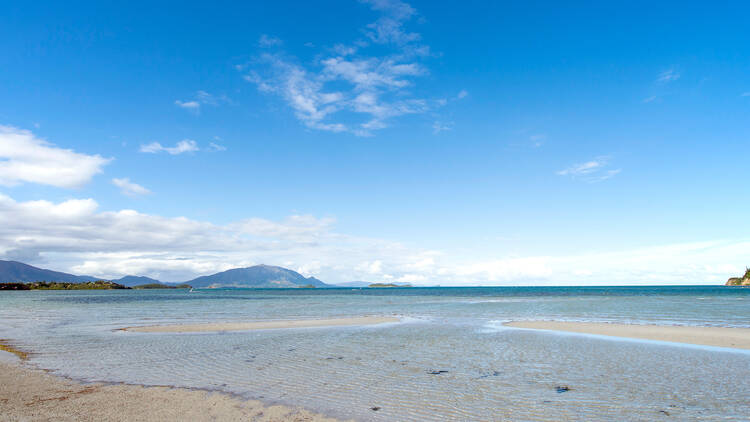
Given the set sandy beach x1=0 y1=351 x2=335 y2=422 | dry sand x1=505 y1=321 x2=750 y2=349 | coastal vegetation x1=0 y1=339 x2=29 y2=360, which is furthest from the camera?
dry sand x1=505 y1=321 x2=750 y2=349

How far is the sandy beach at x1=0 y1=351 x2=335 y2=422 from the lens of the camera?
1000cm

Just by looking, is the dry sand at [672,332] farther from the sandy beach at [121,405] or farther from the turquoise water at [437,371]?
the sandy beach at [121,405]

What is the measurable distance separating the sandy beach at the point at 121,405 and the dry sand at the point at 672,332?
23.5 m

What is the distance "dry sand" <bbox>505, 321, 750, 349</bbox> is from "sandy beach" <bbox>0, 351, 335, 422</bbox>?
23.5 metres

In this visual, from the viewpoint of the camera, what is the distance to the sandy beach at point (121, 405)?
10.0 metres

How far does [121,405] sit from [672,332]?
31.0 meters

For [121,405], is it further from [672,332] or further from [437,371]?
[672,332]

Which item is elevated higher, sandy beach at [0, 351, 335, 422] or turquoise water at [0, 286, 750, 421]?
sandy beach at [0, 351, 335, 422]

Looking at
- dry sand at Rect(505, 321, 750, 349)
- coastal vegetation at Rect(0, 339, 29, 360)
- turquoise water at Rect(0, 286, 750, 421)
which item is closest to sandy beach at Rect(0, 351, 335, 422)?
turquoise water at Rect(0, 286, 750, 421)

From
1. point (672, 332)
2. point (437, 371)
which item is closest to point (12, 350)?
point (437, 371)

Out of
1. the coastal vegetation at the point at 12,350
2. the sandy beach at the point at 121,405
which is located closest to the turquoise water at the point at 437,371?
the coastal vegetation at the point at 12,350

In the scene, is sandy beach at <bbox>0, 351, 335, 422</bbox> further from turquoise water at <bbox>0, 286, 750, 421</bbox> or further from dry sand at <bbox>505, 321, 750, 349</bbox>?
dry sand at <bbox>505, 321, 750, 349</bbox>

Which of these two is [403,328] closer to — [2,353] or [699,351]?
[699,351]

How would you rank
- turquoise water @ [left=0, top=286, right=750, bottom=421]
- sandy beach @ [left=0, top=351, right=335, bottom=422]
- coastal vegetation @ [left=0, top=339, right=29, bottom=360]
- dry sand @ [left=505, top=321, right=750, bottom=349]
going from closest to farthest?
sandy beach @ [left=0, top=351, right=335, bottom=422] → turquoise water @ [left=0, top=286, right=750, bottom=421] → coastal vegetation @ [left=0, top=339, right=29, bottom=360] → dry sand @ [left=505, top=321, right=750, bottom=349]
